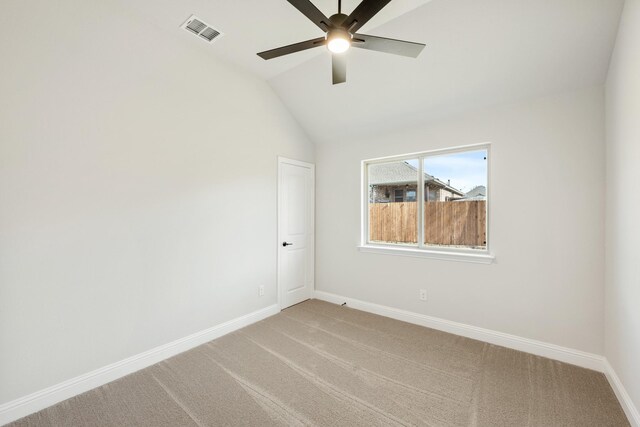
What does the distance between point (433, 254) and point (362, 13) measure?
258cm

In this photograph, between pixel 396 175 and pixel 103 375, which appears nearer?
pixel 103 375

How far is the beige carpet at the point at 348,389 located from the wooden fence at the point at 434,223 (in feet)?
3.69

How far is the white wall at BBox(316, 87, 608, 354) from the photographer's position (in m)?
2.44

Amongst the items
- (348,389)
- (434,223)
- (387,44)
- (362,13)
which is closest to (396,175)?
(434,223)

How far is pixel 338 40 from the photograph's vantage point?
69.7 inches

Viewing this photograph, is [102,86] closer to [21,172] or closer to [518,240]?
[21,172]

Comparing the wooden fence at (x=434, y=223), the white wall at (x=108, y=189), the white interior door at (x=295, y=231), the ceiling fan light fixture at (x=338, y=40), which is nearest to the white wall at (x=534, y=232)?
the wooden fence at (x=434, y=223)

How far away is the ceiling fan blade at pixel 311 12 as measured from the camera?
153 cm

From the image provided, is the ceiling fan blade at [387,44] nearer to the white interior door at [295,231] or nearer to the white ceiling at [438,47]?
the white ceiling at [438,47]

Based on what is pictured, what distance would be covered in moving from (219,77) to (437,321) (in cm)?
371

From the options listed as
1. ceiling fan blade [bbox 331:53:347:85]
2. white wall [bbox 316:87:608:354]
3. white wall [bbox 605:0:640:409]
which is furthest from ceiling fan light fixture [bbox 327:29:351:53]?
white wall [bbox 316:87:608:354]

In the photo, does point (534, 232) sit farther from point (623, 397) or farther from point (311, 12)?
point (311, 12)

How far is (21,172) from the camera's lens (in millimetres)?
1902

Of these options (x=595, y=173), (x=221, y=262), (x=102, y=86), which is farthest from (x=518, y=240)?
(x=102, y=86)
